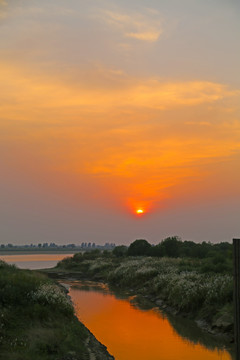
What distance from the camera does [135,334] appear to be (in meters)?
21.7

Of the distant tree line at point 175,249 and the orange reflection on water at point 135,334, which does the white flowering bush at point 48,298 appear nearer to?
the orange reflection on water at point 135,334

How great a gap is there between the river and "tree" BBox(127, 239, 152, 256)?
150 ft

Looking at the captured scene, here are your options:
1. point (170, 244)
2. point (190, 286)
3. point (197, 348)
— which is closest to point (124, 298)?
point (190, 286)

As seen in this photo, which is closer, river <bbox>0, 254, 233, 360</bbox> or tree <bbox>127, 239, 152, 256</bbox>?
river <bbox>0, 254, 233, 360</bbox>

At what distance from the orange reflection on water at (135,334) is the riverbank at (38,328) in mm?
1957

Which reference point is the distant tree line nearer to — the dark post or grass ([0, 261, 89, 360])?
grass ([0, 261, 89, 360])

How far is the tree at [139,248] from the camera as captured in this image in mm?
77850

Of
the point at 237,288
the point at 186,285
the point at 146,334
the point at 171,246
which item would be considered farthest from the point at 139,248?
the point at 237,288

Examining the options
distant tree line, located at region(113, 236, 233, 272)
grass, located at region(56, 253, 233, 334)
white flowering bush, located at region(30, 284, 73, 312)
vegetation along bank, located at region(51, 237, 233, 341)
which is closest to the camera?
white flowering bush, located at region(30, 284, 73, 312)

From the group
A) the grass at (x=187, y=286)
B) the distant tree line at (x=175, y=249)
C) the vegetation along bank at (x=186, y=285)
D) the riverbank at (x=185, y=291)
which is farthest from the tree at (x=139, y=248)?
the riverbank at (x=185, y=291)

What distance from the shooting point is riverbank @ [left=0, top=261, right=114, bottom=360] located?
13414 millimetres

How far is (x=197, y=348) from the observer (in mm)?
19094

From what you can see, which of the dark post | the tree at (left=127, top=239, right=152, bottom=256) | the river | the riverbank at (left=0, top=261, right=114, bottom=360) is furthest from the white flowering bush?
the tree at (left=127, top=239, right=152, bottom=256)

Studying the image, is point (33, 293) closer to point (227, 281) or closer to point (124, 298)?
point (227, 281)
